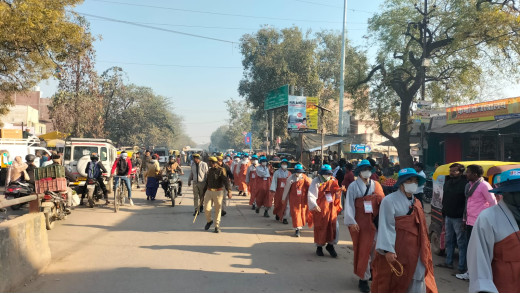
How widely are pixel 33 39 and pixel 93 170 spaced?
4.07 metres

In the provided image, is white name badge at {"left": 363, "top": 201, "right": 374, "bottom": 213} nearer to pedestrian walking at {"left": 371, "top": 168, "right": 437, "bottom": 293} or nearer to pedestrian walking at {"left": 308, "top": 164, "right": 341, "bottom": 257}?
pedestrian walking at {"left": 371, "top": 168, "right": 437, "bottom": 293}

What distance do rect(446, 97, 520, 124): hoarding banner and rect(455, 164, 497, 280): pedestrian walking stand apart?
36.9 ft

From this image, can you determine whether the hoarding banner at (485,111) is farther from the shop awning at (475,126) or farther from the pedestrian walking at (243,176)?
the pedestrian walking at (243,176)

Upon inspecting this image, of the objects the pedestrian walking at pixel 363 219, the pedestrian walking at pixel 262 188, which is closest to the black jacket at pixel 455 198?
the pedestrian walking at pixel 363 219

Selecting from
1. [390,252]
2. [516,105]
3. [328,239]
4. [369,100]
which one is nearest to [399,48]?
[369,100]

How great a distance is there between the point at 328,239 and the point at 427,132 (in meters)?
16.5

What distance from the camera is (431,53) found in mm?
22656

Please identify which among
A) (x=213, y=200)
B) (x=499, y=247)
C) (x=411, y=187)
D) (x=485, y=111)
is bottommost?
(x=213, y=200)

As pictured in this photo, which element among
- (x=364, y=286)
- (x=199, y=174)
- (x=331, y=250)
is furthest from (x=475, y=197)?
(x=199, y=174)

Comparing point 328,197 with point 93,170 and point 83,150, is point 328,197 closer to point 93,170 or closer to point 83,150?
point 93,170

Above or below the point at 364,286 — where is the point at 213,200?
above

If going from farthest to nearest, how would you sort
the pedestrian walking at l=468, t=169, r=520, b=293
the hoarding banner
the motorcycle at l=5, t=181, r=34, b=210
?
the hoarding banner < the motorcycle at l=5, t=181, r=34, b=210 < the pedestrian walking at l=468, t=169, r=520, b=293

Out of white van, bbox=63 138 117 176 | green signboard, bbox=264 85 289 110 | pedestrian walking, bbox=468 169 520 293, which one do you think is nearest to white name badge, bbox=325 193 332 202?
pedestrian walking, bbox=468 169 520 293

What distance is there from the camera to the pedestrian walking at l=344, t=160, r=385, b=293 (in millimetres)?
5176
